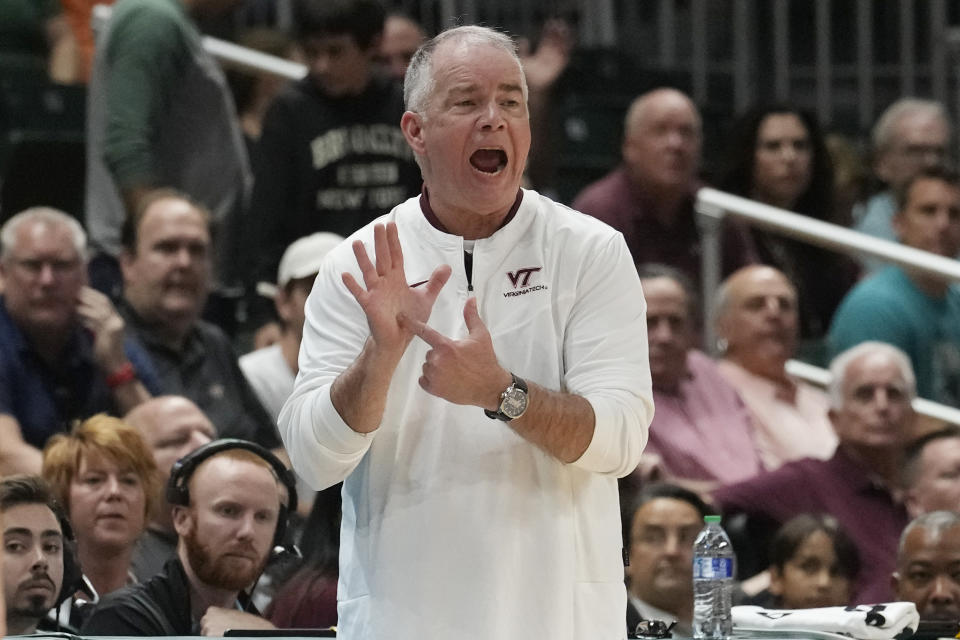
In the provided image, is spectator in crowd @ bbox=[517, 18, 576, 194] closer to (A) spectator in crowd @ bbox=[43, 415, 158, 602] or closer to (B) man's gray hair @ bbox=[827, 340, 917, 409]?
(B) man's gray hair @ bbox=[827, 340, 917, 409]

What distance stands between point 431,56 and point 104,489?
2.22 meters

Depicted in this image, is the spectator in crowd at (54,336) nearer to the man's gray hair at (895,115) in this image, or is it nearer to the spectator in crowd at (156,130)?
the spectator in crowd at (156,130)

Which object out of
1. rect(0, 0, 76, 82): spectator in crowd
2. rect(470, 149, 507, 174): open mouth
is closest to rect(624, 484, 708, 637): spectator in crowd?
rect(470, 149, 507, 174): open mouth

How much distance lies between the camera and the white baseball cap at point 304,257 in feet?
19.4

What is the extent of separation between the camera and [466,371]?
279cm

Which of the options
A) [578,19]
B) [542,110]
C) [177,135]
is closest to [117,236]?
[177,135]

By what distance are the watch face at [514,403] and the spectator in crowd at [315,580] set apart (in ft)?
5.84

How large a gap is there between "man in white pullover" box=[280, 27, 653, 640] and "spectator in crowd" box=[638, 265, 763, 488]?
2776 millimetres

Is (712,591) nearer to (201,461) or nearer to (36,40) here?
(201,461)

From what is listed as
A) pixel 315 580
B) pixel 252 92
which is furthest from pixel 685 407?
pixel 252 92

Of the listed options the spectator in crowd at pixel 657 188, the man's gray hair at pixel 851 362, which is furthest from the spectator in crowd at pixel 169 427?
the man's gray hair at pixel 851 362

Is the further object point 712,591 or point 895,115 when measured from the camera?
point 895,115

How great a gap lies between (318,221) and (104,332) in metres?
1.07

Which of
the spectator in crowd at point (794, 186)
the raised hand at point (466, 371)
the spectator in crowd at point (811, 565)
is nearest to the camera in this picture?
the raised hand at point (466, 371)
